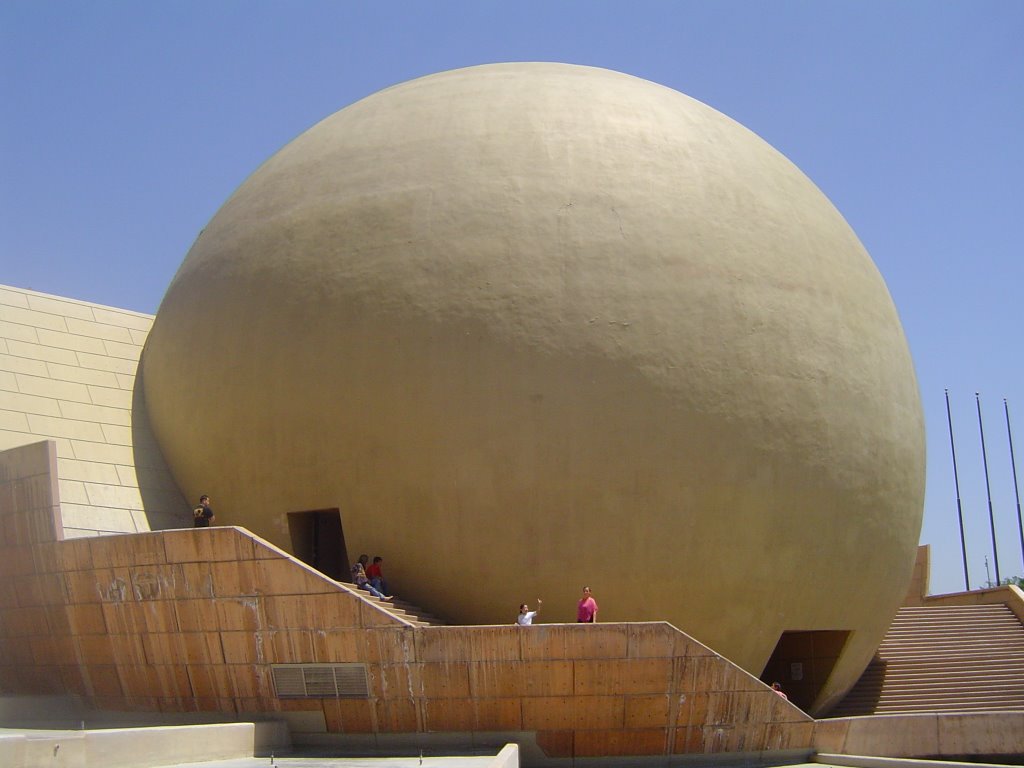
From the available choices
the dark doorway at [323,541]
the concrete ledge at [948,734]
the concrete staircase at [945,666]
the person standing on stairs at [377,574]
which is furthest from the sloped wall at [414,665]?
the concrete staircase at [945,666]

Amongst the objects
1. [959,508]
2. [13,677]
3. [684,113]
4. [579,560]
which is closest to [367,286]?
[579,560]

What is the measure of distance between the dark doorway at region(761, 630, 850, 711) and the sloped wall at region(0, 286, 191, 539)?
896cm

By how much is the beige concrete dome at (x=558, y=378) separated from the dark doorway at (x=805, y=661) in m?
0.15

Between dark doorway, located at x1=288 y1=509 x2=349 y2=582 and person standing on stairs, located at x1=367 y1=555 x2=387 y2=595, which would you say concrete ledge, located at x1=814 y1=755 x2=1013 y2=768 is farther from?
dark doorway, located at x1=288 y1=509 x2=349 y2=582

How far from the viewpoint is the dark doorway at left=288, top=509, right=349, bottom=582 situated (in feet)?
56.0

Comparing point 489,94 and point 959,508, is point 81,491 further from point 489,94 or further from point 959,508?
point 959,508

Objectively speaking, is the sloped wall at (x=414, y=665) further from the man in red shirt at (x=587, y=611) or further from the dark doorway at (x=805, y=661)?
the dark doorway at (x=805, y=661)

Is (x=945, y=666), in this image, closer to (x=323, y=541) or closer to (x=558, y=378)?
(x=558, y=378)

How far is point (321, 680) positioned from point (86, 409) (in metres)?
6.67

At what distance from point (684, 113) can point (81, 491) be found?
10022mm

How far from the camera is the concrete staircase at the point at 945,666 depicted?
19.5 meters

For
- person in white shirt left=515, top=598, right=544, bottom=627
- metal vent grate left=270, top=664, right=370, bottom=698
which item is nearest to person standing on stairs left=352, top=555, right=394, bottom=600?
metal vent grate left=270, top=664, right=370, bottom=698

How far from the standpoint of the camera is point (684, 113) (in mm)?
18969

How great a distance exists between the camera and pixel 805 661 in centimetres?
1895
